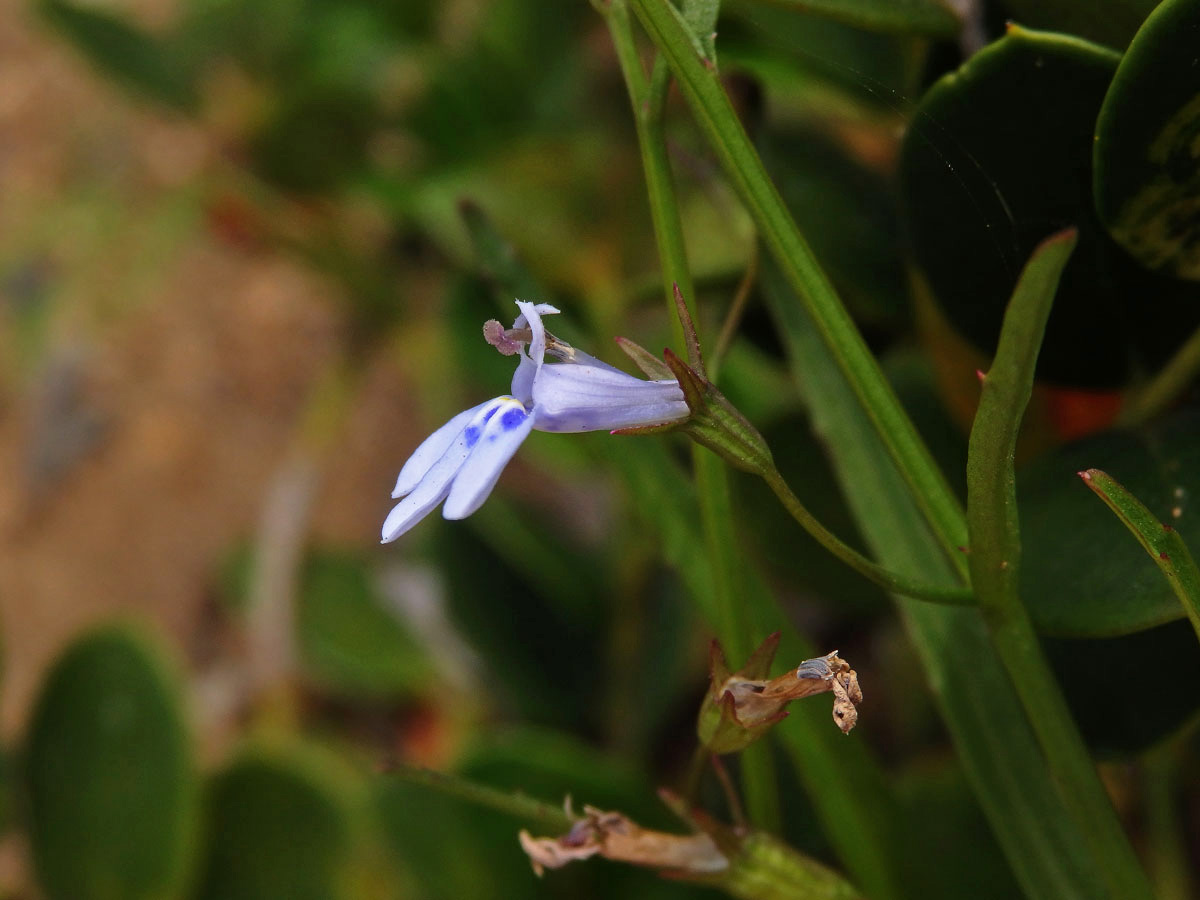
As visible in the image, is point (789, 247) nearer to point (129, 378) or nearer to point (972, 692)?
point (972, 692)

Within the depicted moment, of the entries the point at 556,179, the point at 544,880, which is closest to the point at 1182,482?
the point at 544,880

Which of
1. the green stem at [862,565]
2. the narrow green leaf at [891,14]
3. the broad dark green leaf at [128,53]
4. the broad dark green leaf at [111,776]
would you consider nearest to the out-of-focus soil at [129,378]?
the broad dark green leaf at [128,53]

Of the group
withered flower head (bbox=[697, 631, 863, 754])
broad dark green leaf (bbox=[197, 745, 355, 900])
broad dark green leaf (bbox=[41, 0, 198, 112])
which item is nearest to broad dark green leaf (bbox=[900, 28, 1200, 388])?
withered flower head (bbox=[697, 631, 863, 754])

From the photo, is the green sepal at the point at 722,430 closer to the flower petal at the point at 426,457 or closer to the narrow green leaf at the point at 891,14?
the flower petal at the point at 426,457

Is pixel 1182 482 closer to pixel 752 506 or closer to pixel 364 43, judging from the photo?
pixel 752 506

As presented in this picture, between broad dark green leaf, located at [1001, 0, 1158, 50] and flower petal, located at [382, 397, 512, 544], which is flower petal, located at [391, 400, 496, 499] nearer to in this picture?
flower petal, located at [382, 397, 512, 544]
